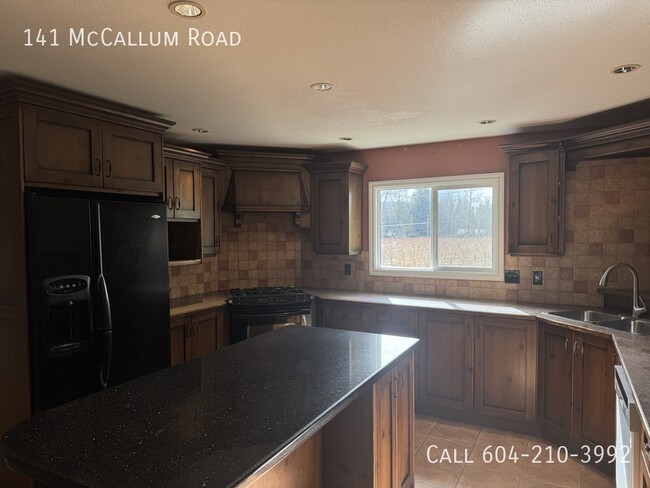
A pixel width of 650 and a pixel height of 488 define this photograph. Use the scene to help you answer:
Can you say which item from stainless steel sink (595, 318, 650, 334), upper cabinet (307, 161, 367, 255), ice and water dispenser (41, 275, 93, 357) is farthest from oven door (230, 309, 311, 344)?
stainless steel sink (595, 318, 650, 334)

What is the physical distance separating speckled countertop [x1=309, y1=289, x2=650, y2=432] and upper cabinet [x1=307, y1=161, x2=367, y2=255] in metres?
0.49

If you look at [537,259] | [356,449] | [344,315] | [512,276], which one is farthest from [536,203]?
[356,449]

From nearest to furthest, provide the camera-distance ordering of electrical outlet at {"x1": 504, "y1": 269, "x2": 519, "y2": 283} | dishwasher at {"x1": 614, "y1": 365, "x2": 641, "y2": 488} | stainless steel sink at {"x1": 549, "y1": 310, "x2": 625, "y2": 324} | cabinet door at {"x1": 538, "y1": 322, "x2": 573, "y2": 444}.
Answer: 1. dishwasher at {"x1": 614, "y1": 365, "x2": 641, "y2": 488}
2. cabinet door at {"x1": 538, "y1": 322, "x2": 573, "y2": 444}
3. stainless steel sink at {"x1": 549, "y1": 310, "x2": 625, "y2": 324}
4. electrical outlet at {"x1": 504, "y1": 269, "x2": 519, "y2": 283}

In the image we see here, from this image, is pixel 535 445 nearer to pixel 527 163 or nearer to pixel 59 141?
pixel 527 163

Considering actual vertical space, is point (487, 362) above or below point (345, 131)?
below

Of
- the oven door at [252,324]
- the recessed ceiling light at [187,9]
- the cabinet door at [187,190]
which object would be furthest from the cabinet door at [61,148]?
the oven door at [252,324]

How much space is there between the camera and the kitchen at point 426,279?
321cm

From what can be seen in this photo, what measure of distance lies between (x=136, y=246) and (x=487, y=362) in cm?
267

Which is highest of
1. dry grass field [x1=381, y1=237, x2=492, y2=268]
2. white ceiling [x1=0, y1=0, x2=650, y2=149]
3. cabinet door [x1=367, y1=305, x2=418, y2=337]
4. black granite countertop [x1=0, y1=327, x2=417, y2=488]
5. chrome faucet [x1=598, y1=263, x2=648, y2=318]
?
white ceiling [x1=0, y1=0, x2=650, y2=149]

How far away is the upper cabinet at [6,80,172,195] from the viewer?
7.30 feet

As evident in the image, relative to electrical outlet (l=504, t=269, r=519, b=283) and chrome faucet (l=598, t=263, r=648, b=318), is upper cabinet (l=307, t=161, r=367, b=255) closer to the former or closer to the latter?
electrical outlet (l=504, t=269, r=519, b=283)

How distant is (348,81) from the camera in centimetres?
231

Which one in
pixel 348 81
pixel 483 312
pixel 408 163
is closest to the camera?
pixel 348 81

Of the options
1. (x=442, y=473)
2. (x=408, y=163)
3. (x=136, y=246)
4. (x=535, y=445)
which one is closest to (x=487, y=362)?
(x=535, y=445)
